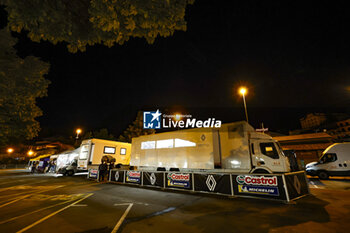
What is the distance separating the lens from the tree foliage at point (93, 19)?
4.13m

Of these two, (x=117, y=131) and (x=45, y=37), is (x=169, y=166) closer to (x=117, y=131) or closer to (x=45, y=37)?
(x=45, y=37)

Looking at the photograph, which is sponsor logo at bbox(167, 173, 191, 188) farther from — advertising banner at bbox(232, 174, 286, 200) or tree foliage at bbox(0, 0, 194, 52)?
tree foliage at bbox(0, 0, 194, 52)

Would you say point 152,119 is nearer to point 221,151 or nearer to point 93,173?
point 93,173

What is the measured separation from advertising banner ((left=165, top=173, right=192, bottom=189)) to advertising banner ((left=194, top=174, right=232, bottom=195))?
402mm

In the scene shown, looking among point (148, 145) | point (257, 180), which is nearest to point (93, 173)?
point (148, 145)

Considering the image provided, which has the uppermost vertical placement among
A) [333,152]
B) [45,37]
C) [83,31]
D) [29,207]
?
[83,31]

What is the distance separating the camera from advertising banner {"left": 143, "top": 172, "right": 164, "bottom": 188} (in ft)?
29.2

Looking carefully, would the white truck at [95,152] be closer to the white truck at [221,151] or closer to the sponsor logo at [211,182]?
the white truck at [221,151]

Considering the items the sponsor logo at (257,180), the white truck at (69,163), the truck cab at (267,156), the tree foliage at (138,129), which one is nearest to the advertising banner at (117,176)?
the sponsor logo at (257,180)

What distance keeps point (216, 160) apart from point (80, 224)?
7.42 meters

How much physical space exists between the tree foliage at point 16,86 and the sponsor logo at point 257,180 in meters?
12.0

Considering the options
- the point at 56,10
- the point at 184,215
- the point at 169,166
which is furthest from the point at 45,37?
the point at 169,166

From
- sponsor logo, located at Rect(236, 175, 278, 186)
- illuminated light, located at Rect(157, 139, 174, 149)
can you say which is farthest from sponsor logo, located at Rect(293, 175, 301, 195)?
illuminated light, located at Rect(157, 139, 174, 149)

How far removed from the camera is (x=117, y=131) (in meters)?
51.9
